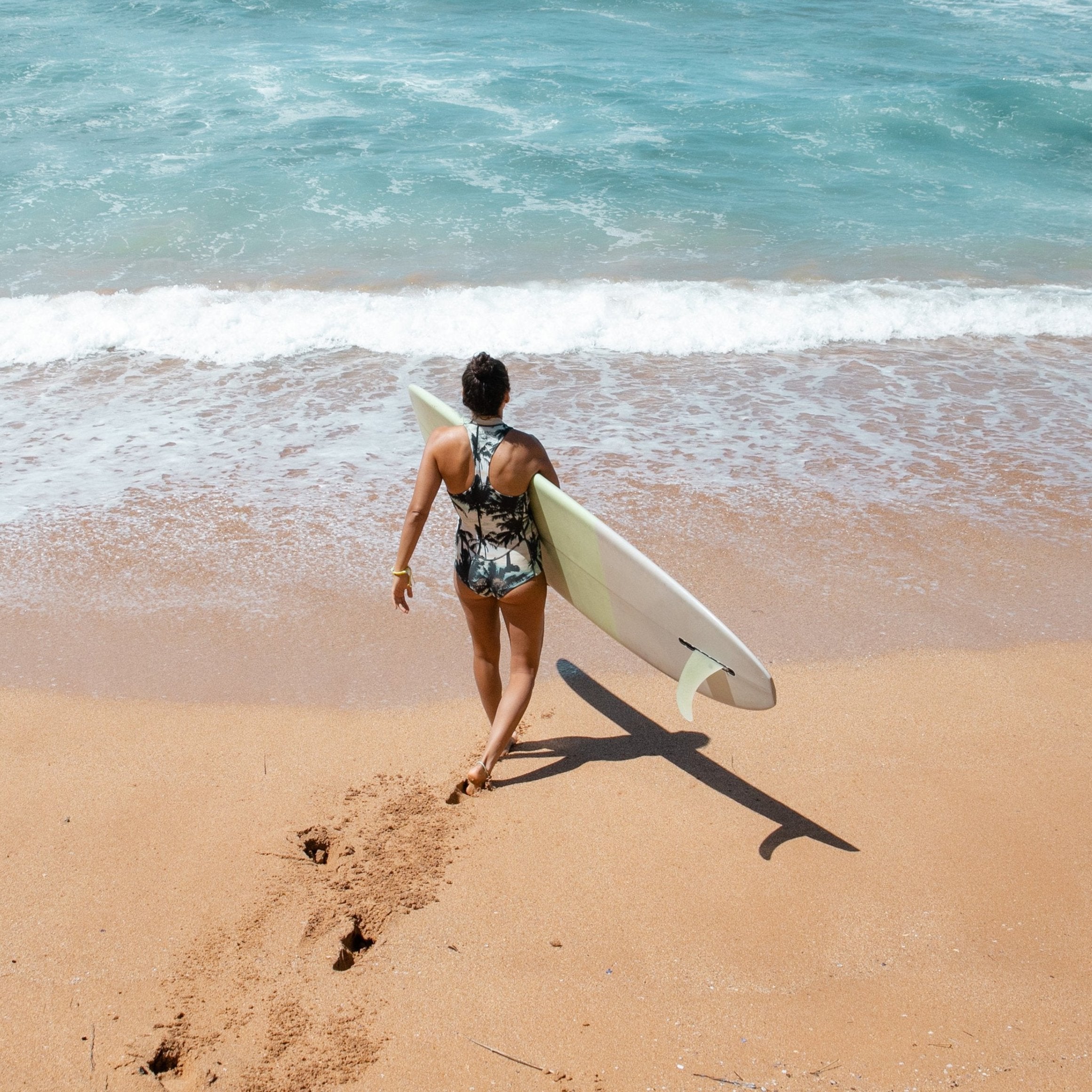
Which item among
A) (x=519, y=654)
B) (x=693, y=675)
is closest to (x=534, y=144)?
(x=519, y=654)

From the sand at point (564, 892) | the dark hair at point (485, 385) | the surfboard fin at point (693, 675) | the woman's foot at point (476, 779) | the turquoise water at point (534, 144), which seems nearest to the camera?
the sand at point (564, 892)

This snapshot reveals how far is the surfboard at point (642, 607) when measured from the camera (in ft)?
10.2

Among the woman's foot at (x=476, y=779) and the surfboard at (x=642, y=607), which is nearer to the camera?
the surfboard at (x=642, y=607)

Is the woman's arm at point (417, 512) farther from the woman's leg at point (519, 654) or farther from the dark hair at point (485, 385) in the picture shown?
the woman's leg at point (519, 654)

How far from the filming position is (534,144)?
1317cm

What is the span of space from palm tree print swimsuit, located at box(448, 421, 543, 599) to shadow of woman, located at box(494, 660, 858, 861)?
27.4 inches

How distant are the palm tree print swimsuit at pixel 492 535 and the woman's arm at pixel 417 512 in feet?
0.26

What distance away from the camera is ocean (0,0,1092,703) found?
4566 mm

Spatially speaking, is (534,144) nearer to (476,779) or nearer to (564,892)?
(476,779)

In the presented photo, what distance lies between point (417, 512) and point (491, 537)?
262 mm

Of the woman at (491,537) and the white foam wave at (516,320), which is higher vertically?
the woman at (491,537)

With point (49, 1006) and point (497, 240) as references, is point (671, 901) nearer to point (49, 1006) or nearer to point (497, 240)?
point (49, 1006)

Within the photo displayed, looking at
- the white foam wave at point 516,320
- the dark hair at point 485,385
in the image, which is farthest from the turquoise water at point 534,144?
the dark hair at point 485,385

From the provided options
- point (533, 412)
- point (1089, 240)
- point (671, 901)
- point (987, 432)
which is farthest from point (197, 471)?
point (1089, 240)
